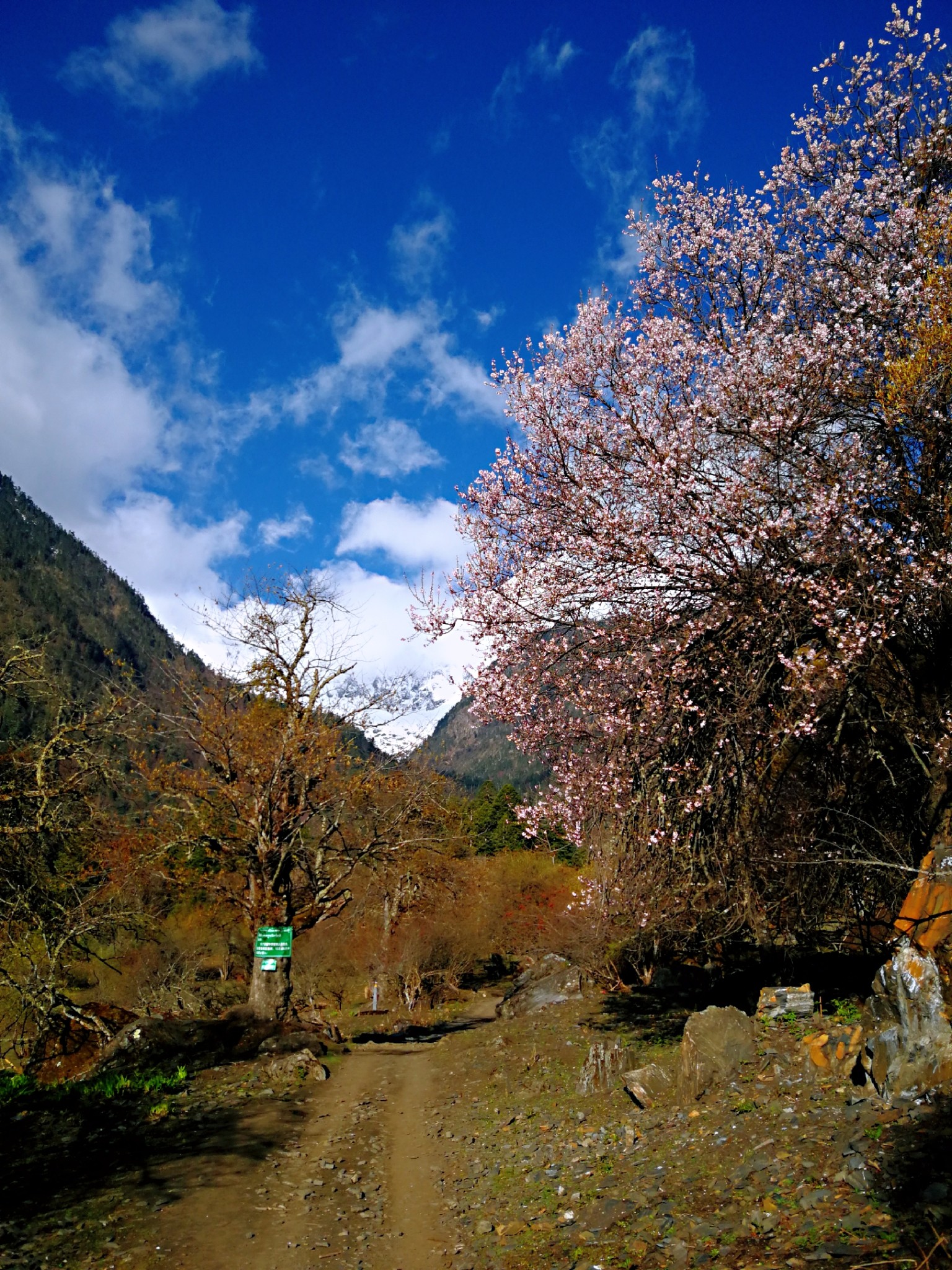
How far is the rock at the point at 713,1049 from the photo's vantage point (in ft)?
28.2

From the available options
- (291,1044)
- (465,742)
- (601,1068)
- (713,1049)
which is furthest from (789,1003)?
(465,742)

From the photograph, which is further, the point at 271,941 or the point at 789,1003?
the point at 271,941

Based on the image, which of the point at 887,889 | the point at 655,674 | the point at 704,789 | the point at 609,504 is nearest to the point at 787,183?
the point at 609,504

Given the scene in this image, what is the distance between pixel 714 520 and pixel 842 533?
1.34 m

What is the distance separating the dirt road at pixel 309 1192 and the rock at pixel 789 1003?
14.7 feet

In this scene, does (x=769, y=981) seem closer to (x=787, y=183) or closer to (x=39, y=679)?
(x=787, y=183)

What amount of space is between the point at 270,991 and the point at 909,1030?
13616mm

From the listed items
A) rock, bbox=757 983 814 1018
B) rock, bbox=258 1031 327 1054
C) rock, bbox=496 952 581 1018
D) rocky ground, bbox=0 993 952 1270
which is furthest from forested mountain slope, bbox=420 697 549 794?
rock, bbox=258 1031 327 1054

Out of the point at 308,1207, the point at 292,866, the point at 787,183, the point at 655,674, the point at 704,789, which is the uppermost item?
the point at 787,183

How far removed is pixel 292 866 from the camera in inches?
701

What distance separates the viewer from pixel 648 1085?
31.7 ft

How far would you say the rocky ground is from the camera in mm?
5266

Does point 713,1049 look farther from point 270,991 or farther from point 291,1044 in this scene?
point 270,991

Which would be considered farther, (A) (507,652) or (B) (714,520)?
(A) (507,652)
